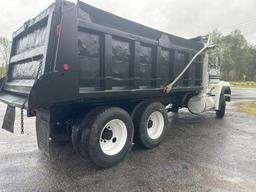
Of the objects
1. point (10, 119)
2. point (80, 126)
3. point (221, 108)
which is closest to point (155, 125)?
point (80, 126)

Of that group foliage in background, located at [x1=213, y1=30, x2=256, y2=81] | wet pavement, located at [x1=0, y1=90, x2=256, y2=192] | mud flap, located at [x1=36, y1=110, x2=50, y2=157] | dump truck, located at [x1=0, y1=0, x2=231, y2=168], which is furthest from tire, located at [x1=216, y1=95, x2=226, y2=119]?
foliage in background, located at [x1=213, y1=30, x2=256, y2=81]

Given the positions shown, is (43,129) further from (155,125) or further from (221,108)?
(221,108)

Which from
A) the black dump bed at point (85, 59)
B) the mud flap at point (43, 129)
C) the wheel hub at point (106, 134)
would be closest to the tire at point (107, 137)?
the wheel hub at point (106, 134)

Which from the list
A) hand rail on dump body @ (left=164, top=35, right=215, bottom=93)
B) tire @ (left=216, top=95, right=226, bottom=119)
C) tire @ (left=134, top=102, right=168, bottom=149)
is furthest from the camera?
tire @ (left=216, top=95, right=226, bottom=119)

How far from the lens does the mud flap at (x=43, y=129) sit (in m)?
3.04

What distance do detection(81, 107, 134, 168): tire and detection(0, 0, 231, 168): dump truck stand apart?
0.6 inches

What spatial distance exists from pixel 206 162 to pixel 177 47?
2813 mm

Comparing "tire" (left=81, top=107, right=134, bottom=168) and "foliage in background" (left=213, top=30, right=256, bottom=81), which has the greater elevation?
"foliage in background" (left=213, top=30, right=256, bottom=81)

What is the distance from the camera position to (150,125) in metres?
4.68

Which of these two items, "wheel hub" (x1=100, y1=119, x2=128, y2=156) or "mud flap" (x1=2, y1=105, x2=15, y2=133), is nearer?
"wheel hub" (x1=100, y1=119, x2=128, y2=156)

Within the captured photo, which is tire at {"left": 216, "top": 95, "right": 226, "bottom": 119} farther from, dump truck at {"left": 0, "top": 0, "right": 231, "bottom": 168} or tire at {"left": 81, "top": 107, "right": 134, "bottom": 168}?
tire at {"left": 81, "top": 107, "right": 134, "bottom": 168}

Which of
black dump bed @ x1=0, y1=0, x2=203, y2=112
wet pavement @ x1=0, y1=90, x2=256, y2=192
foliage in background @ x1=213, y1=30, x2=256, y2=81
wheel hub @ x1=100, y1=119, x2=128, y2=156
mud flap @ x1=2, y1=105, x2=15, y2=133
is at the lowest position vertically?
wet pavement @ x1=0, y1=90, x2=256, y2=192

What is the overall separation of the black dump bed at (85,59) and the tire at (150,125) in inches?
13.2

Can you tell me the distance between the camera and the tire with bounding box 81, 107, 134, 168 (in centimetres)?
323
